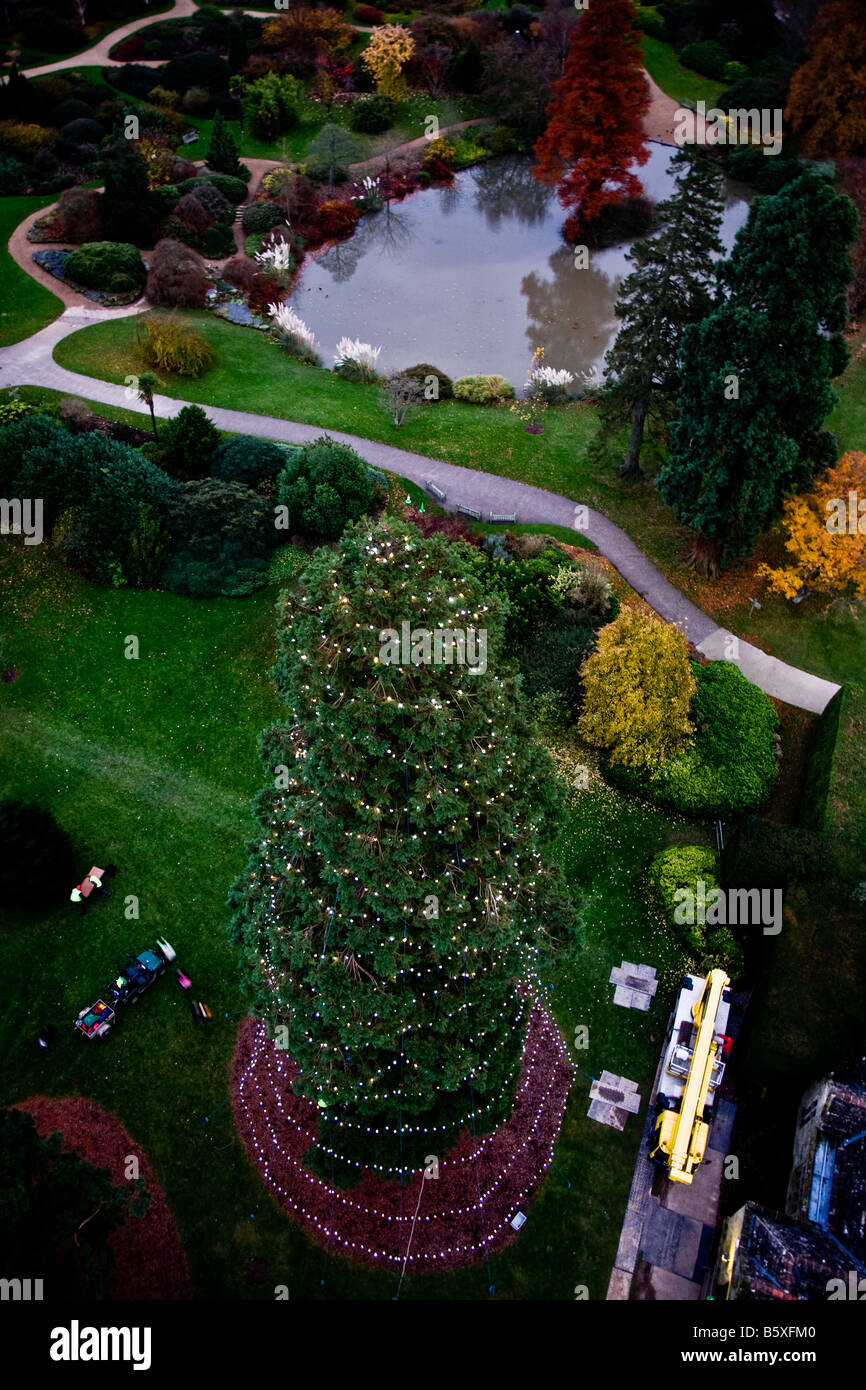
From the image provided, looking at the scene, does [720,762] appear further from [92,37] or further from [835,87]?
[92,37]

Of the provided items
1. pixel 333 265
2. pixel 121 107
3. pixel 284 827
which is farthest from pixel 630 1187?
pixel 121 107

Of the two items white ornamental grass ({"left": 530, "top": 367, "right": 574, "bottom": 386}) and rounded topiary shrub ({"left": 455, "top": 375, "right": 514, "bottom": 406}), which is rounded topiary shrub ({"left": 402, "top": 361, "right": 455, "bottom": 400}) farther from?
Answer: white ornamental grass ({"left": 530, "top": 367, "right": 574, "bottom": 386})

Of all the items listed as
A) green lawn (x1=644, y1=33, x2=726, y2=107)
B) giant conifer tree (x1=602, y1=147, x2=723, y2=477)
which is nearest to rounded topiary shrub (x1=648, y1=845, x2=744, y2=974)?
giant conifer tree (x1=602, y1=147, x2=723, y2=477)

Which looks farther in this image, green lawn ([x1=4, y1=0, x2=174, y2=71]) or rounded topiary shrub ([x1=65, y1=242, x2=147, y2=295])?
green lawn ([x1=4, y1=0, x2=174, y2=71])

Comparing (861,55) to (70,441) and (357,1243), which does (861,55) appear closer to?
(70,441)

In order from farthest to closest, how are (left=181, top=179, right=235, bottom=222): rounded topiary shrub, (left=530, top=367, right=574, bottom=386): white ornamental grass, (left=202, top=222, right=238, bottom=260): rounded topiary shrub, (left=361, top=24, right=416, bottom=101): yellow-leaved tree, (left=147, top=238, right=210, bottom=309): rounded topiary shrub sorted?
(left=361, top=24, right=416, bottom=101): yellow-leaved tree, (left=181, top=179, right=235, bottom=222): rounded topiary shrub, (left=202, top=222, right=238, bottom=260): rounded topiary shrub, (left=147, top=238, right=210, bottom=309): rounded topiary shrub, (left=530, top=367, right=574, bottom=386): white ornamental grass

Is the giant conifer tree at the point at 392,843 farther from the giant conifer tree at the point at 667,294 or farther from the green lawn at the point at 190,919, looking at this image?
the giant conifer tree at the point at 667,294
